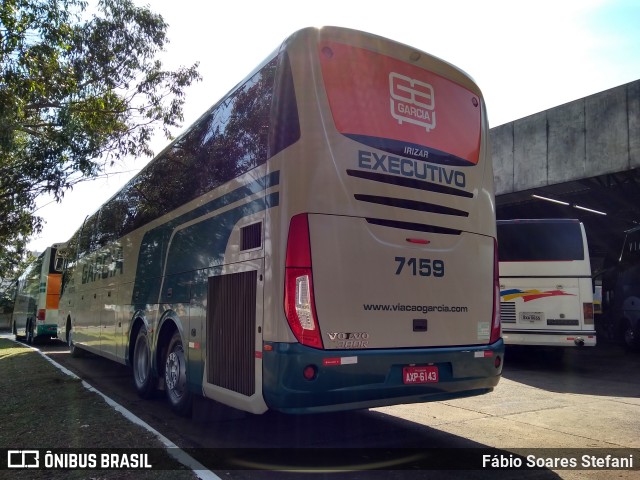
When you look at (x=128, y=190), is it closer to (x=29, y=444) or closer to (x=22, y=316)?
(x=29, y=444)

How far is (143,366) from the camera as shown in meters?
8.16

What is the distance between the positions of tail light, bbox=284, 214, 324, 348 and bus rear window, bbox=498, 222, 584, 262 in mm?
8278

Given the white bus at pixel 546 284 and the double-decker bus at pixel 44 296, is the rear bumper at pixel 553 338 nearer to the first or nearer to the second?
the white bus at pixel 546 284

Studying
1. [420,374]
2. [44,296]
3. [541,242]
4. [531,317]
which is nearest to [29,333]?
[44,296]

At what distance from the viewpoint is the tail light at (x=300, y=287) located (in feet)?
14.7


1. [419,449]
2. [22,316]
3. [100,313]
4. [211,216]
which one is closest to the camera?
[419,449]

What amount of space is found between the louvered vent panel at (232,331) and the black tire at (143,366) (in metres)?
2.36

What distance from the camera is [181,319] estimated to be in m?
6.55

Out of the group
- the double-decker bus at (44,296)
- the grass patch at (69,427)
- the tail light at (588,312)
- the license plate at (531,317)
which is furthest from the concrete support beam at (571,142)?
the double-decker bus at (44,296)

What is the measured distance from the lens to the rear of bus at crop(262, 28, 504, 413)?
453 centimetres

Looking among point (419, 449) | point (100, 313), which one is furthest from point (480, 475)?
point (100, 313)

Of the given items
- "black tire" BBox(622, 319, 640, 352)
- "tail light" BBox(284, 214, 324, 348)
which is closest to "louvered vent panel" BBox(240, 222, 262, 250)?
"tail light" BBox(284, 214, 324, 348)

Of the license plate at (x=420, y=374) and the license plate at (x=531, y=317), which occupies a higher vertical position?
the license plate at (x=531, y=317)

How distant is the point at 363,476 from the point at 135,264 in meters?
5.66
